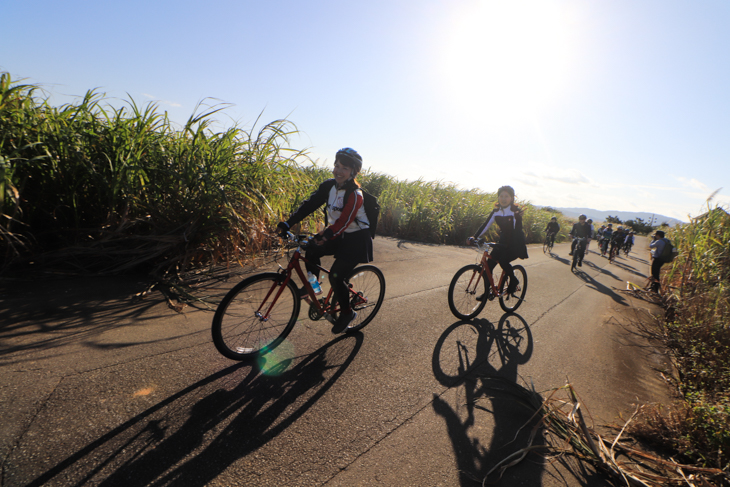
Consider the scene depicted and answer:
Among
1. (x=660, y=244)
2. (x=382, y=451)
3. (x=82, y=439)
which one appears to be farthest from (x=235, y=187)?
(x=660, y=244)

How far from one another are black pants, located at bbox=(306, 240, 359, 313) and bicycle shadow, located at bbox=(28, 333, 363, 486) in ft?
2.70

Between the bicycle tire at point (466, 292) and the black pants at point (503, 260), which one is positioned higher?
the black pants at point (503, 260)

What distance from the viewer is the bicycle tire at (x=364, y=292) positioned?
4.23 metres

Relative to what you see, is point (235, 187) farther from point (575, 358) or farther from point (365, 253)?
point (575, 358)

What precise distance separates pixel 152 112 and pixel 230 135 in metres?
1.06

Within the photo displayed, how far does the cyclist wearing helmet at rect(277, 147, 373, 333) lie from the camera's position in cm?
354

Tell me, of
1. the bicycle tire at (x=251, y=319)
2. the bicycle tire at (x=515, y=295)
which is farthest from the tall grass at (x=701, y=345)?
the bicycle tire at (x=251, y=319)

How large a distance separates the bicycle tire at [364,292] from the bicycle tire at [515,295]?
2470mm

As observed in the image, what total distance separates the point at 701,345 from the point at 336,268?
5015 mm

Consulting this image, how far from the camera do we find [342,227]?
11.6ft

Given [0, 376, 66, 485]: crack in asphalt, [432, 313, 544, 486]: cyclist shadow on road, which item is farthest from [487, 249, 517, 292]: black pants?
[0, 376, 66, 485]: crack in asphalt

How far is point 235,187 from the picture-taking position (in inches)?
206

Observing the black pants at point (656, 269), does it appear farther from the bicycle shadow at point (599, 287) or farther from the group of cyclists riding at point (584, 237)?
the group of cyclists riding at point (584, 237)

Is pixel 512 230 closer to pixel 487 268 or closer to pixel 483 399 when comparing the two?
pixel 487 268
